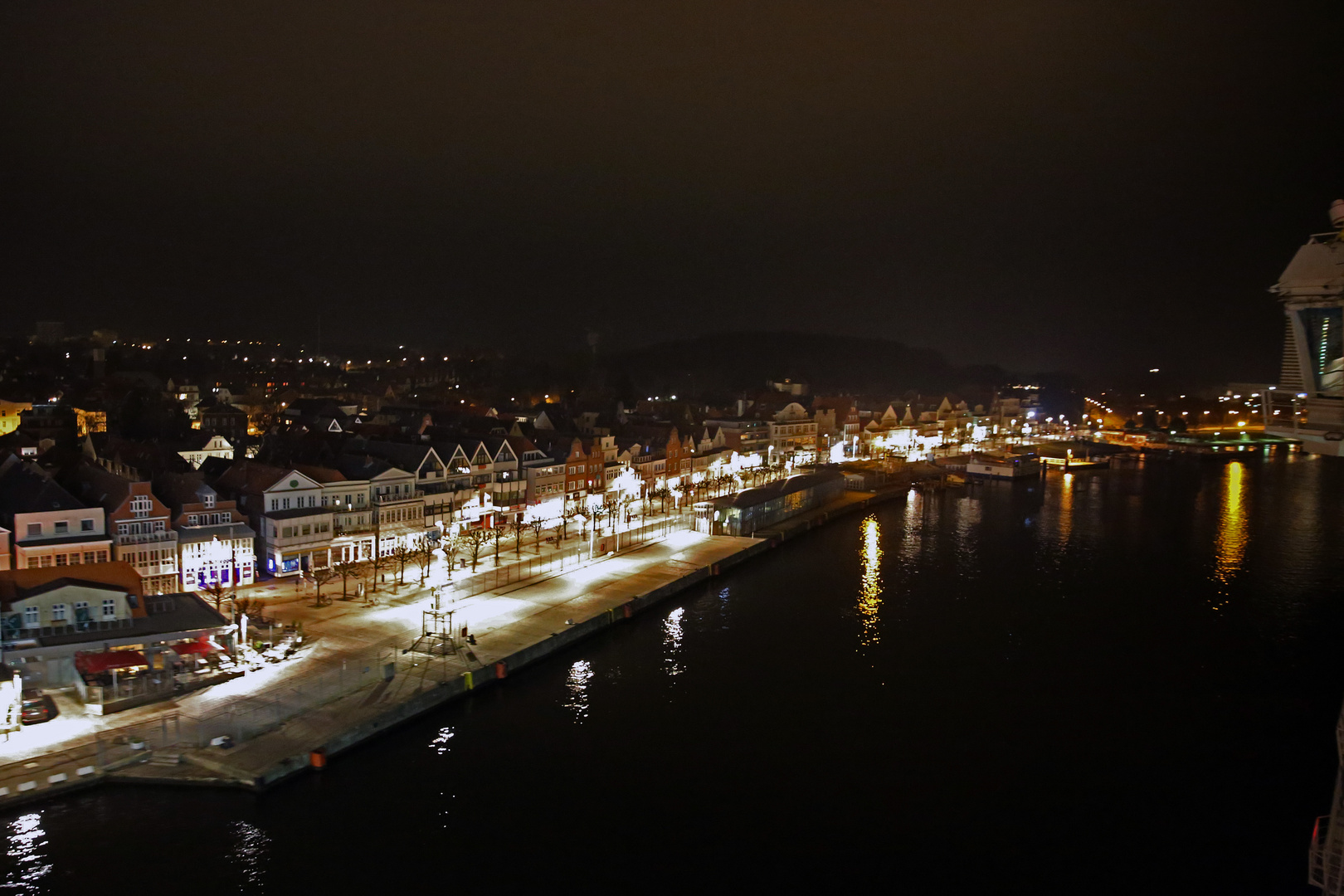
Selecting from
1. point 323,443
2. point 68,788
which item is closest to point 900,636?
point 68,788

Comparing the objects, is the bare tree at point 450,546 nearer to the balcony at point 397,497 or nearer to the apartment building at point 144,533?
the balcony at point 397,497

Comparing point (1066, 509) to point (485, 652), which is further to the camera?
point (1066, 509)

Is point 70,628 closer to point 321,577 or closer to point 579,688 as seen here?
point 321,577

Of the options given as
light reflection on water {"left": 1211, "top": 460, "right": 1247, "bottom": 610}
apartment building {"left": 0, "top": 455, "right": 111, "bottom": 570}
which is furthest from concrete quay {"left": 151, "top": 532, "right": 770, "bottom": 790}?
light reflection on water {"left": 1211, "top": 460, "right": 1247, "bottom": 610}

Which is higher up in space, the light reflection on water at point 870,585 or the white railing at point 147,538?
the white railing at point 147,538

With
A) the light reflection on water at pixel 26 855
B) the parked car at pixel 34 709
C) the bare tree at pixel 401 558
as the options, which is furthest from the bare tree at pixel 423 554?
the light reflection on water at pixel 26 855

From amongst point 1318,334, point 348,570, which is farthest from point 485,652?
point 1318,334

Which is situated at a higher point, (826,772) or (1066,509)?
(1066,509)
